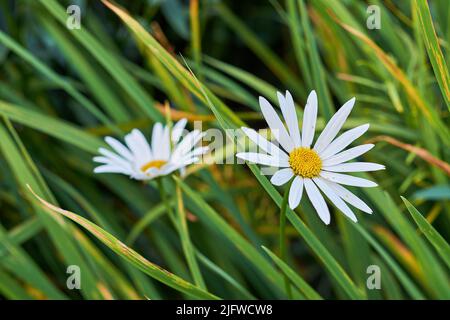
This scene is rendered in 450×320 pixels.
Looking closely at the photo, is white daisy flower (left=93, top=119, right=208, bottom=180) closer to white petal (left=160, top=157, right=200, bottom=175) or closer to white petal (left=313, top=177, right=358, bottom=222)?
white petal (left=160, top=157, right=200, bottom=175)

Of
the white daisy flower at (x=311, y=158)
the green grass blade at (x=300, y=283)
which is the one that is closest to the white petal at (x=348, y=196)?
the white daisy flower at (x=311, y=158)

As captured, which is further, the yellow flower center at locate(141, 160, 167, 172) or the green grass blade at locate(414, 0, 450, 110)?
the yellow flower center at locate(141, 160, 167, 172)

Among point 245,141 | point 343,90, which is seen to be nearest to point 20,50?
point 245,141

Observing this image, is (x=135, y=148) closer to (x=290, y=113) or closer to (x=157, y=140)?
(x=157, y=140)

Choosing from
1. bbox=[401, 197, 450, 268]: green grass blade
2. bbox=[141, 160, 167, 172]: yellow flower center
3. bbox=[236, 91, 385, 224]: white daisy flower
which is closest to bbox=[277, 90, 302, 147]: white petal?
bbox=[236, 91, 385, 224]: white daisy flower

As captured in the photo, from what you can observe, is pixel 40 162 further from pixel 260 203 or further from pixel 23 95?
pixel 260 203

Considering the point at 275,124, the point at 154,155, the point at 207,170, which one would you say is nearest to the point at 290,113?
the point at 275,124
